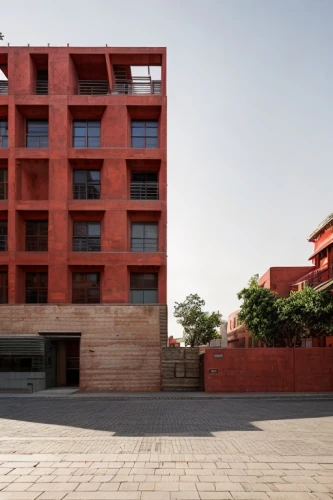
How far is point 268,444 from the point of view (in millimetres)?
10758

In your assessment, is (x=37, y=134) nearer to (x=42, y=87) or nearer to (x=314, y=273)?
(x=42, y=87)

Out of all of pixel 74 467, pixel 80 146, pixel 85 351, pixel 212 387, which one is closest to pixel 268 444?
pixel 74 467

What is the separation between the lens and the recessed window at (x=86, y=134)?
29750 mm

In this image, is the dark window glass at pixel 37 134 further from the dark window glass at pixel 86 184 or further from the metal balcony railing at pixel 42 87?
the dark window glass at pixel 86 184

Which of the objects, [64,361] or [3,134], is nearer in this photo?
[64,361]

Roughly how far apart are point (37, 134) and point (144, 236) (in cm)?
873

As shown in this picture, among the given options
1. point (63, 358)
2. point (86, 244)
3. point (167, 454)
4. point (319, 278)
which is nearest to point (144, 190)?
point (86, 244)

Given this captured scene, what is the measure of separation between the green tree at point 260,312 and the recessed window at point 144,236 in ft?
22.0

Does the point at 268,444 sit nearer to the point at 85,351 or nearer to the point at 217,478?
the point at 217,478

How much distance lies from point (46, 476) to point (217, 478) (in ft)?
8.56

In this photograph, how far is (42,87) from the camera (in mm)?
30391

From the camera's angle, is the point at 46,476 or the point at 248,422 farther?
the point at 248,422

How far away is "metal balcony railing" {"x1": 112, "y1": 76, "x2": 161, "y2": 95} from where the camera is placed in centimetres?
3022

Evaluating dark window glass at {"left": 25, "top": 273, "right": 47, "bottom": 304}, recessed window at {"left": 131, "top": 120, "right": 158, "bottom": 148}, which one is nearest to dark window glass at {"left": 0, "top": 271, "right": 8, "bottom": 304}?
dark window glass at {"left": 25, "top": 273, "right": 47, "bottom": 304}
